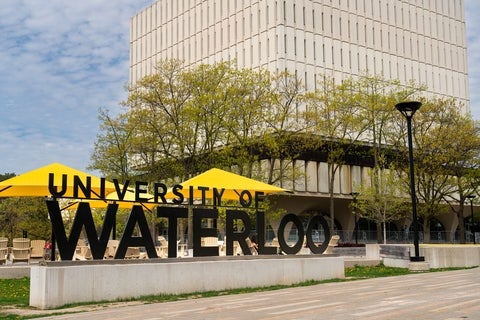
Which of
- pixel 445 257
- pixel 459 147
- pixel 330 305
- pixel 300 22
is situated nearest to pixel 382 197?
pixel 459 147

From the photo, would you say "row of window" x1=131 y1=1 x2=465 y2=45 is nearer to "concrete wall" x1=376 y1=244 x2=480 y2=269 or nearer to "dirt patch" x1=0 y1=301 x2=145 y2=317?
"concrete wall" x1=376 y1=244 x2=480 y2=269

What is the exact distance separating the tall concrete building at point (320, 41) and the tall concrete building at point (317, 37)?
97mm

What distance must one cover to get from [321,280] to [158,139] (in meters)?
24.4

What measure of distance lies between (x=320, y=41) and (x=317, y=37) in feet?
1.55

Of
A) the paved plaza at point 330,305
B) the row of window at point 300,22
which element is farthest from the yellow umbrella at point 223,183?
the row of window at point 300,22

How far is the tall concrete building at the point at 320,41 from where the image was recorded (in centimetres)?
5514

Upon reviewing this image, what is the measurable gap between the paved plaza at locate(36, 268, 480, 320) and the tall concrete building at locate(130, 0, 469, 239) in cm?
3648

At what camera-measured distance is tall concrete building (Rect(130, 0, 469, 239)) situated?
55138mm

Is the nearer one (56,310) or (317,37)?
(56,310)

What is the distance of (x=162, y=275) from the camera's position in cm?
1481

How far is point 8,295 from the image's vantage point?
1523cm

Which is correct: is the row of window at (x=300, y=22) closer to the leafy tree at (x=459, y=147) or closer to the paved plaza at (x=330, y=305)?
the leafy tree at (x=459, y=147)

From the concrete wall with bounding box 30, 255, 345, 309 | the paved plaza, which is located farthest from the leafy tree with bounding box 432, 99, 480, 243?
the paved plaza

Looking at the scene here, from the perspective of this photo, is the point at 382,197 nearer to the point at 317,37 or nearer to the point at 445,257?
the point at 317,37
